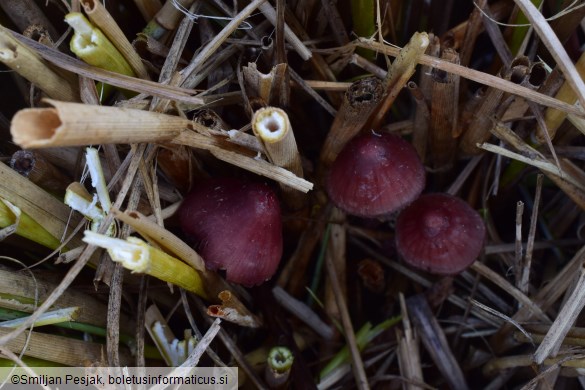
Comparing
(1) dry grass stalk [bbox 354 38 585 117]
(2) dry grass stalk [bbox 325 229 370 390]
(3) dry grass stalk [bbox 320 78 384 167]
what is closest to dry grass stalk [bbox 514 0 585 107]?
(1) dry grass stalk [bbox 354 38 585 117]

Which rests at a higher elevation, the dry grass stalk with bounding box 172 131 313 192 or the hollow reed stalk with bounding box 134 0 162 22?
the hollow reed stalk with bounding box 134 0 162 22

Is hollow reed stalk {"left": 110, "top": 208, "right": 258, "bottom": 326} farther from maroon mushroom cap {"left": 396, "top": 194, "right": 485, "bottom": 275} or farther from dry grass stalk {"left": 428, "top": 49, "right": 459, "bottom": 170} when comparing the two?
dry grass stalk {"left": 428, "top": 49, "right": 459, "bottom": 170}

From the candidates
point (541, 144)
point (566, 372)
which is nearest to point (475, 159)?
point (541, 144)

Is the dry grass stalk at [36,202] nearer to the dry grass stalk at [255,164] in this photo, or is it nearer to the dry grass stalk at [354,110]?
the dry grass stalk at [255,164]

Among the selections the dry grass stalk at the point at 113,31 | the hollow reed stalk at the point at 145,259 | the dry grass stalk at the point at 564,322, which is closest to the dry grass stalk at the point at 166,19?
the dry grass stalk at the point at 113,31

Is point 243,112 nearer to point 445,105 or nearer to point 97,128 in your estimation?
point 445,105

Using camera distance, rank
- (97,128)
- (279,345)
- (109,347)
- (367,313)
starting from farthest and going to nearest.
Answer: (367,313) → (279,345) → (109,347) → (97,128)

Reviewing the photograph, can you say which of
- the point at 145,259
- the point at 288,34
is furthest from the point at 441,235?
the point at 145,259
